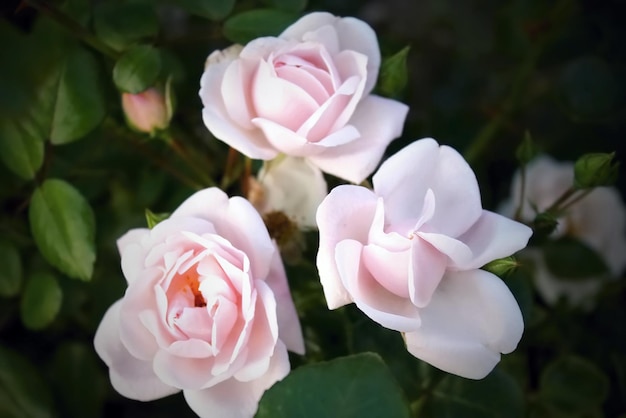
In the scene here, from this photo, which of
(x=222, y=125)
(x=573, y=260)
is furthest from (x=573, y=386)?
(x=222, y=125)

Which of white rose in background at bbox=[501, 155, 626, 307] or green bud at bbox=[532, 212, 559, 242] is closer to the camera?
green bud at bbox=[532, 212, 559, 242]

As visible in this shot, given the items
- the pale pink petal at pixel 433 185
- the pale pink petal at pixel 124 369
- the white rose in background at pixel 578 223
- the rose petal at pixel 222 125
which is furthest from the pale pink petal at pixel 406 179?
the white rose in background at pixel 578 223

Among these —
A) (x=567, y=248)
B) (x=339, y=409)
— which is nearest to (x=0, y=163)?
(x=339, y=409)

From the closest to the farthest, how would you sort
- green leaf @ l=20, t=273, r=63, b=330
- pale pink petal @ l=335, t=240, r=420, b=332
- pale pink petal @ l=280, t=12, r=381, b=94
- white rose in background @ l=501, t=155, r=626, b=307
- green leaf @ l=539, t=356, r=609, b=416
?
pale pink petal @ l=335, t=240, r=420, b=332, pale pink petal @ l=280, t=12, r=381, b=94, green leaf @ l=20, t=273, r=63, b=330, green leaf @ l=539, t=356, r=609, b=416, white rose in background @ l=501, t=155, r=626, b=307

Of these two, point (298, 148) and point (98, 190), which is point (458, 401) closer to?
point (298, 148)

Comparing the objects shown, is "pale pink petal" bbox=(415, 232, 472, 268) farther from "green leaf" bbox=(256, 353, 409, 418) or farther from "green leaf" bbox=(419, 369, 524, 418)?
"green leaf" bbox=(419, 369, 524, 418)

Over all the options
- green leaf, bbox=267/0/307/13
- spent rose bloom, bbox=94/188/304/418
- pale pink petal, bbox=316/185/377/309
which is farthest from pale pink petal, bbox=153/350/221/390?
green leaf, bbox=267/0/307/13

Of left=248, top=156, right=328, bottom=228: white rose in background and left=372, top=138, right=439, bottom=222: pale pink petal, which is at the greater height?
left=372, top=138, right=439, bottom=222: pale pink petal
